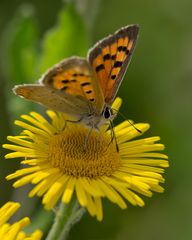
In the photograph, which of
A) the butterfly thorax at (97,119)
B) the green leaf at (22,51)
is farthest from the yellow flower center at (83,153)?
the green leaf at (22,51)

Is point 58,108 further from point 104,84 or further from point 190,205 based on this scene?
point 190,205

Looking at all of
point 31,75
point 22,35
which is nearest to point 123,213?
point 31,75

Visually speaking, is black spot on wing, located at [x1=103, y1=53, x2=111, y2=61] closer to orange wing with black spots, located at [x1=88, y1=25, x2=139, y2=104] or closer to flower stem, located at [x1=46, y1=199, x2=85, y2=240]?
orange wing with black spots, located at [x1=88, y1=25, x2=139, y2=104]

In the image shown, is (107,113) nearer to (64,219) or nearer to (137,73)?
(64,219)

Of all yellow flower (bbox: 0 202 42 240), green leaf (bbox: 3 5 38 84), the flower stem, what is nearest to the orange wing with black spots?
the flower stem

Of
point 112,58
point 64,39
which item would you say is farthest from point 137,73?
point 112,58

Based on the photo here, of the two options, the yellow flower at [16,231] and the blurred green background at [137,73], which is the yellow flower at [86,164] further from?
the blurred green background at [137,73]
